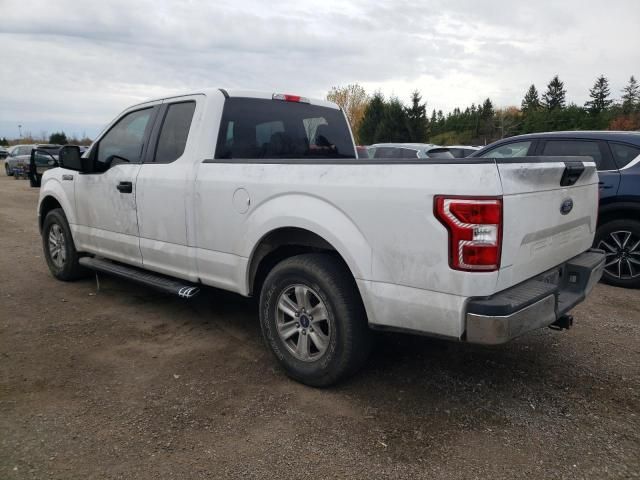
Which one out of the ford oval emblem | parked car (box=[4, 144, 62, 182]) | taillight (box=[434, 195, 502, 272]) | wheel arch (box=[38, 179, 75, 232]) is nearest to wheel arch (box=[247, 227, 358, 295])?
taillight (box=[434, 195, 502, 272])

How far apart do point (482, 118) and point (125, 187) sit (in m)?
83.4

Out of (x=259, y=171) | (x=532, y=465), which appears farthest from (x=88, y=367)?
(x=532, y=465)

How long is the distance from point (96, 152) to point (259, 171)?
8.62 feet

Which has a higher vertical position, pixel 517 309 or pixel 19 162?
pixel 19 162

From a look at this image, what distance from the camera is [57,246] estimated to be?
5945 millimetres

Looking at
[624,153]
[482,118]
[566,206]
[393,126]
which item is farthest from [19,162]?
[482,118]

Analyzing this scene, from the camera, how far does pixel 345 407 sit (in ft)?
10.3

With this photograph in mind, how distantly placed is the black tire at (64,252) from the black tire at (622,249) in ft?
19.9

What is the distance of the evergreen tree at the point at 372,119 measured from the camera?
135 ft

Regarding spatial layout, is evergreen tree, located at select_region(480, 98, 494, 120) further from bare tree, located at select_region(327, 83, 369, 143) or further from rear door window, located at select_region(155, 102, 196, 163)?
rear door window, located at select_region(155, 102, 196, 163)

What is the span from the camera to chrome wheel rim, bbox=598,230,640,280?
5.75 m

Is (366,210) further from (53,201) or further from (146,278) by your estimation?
(53,201)

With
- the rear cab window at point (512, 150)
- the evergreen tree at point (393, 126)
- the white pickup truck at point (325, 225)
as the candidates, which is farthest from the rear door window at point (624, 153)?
the evergreen tree at point (393, 126)

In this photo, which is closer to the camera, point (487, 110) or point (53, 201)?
point (53, 201)
